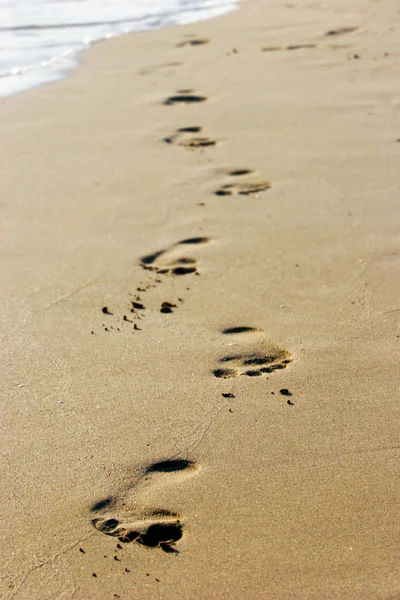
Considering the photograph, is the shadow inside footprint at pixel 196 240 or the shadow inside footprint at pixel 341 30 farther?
the shadow inside footprint at pixel 341 30

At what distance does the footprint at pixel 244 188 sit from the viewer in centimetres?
365

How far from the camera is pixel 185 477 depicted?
1961mm

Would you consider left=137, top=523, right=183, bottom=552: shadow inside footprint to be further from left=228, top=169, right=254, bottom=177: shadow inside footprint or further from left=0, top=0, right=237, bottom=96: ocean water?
left=0, top=0, right=237, bottom=96: ocean water

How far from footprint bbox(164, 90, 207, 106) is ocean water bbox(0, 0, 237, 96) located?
1207 mm

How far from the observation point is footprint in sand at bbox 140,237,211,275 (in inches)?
119

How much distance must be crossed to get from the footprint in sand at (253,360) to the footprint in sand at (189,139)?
1.98 metres

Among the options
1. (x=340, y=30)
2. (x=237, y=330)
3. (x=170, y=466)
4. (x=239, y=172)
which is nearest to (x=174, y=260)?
(x=237, y=330)

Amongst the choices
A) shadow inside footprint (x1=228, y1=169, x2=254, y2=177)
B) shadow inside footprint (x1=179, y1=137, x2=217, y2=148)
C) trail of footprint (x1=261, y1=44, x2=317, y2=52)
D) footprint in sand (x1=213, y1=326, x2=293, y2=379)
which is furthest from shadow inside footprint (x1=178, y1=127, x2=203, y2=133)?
footprint in sand (x1=213, y1=326, x2=293, y2=379)

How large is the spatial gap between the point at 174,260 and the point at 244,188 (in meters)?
0.77

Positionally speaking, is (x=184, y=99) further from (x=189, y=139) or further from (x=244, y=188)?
(x=244, y=188)

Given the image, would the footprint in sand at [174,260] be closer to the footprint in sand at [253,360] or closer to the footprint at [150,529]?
the footprint in sand at [253,360]

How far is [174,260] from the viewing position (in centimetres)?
309

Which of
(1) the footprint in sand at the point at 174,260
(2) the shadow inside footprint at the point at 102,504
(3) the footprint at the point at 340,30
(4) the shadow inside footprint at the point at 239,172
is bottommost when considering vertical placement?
(2) the shadow inside footprint at the point at 102,504

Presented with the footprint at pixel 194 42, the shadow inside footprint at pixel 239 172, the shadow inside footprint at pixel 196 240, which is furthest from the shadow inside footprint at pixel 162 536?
the footprint at pixel 194 42
